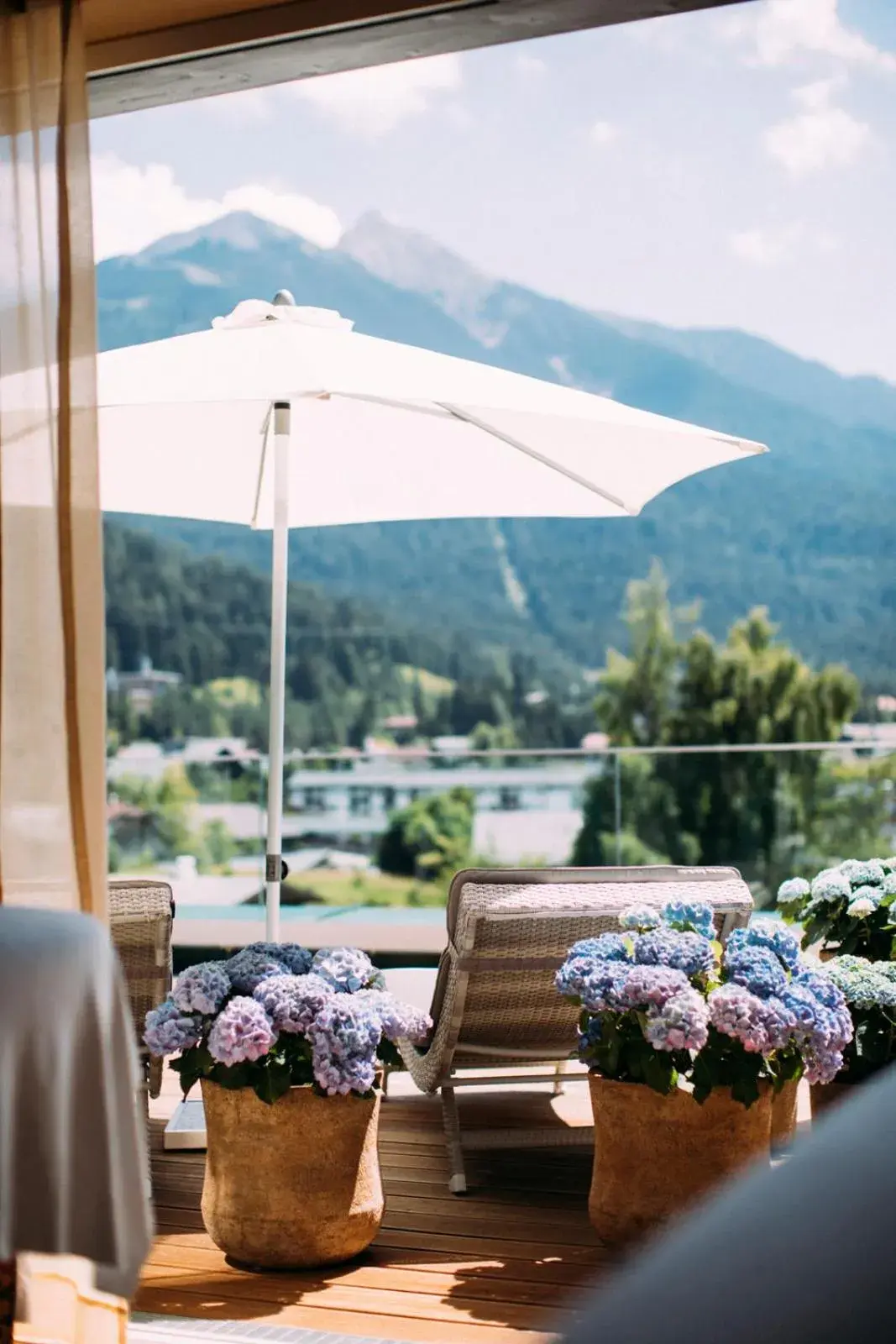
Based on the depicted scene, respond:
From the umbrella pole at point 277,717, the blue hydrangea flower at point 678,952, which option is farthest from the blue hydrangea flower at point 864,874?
the umbrella pole at point 277,717

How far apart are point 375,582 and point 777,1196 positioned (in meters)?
30.3

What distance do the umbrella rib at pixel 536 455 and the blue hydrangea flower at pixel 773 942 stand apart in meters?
1.43

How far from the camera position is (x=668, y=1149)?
114 inches

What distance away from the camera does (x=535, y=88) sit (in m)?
34.5

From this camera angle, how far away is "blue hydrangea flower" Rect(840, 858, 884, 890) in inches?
148

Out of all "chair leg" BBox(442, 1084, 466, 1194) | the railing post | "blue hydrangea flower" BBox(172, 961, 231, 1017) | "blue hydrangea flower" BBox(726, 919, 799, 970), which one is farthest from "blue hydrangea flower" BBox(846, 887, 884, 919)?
the railing post

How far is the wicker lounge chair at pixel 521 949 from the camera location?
3.40 m

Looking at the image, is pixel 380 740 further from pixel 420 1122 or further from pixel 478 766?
pixel 420 1122

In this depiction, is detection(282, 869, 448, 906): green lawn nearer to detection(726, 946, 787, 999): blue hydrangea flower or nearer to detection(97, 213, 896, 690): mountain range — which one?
detection(726, 946, 787, 999): blue hydrangea flower

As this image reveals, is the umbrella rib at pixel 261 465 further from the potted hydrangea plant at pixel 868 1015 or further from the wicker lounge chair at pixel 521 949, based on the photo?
the potted hydrangea plant at pixel 868 1015

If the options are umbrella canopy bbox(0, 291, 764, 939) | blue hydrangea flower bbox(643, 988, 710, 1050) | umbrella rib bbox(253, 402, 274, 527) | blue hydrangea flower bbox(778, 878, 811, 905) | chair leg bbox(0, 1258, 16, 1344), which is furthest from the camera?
umbrella rib bbox(253, 402, 274, 527)

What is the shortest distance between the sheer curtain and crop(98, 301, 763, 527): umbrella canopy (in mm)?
557

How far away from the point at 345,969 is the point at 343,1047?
0.75 ft

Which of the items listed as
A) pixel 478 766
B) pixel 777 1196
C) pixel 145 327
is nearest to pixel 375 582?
pixel 145 327
